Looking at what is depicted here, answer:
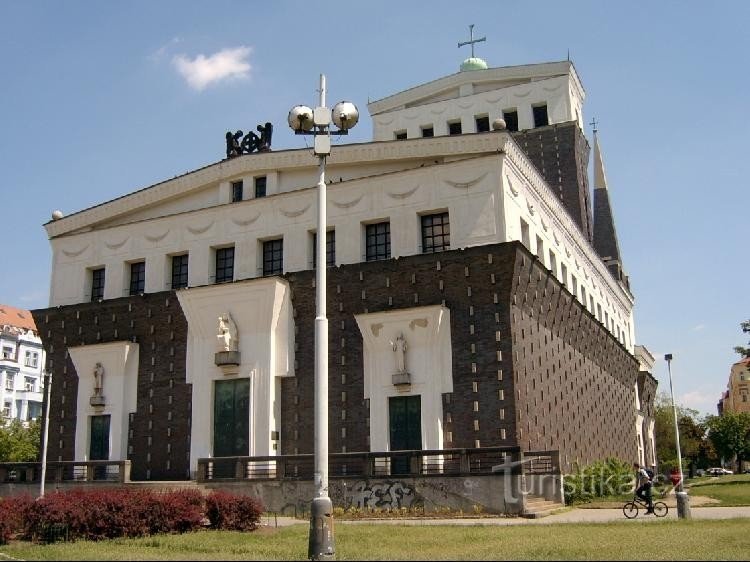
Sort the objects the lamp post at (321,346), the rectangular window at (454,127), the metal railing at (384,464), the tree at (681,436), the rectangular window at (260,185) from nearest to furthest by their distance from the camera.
Result: the lamp post at (321,346) < the metal railing at (384,464) < the rectangular window at (260,185) < the rectangular window at (454,127) < the tree at (681,436)

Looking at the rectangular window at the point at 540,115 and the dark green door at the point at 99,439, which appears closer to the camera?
the dark green door at the point at 99,439

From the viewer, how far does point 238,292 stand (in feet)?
110

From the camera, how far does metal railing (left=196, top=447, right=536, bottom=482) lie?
86.6 ft

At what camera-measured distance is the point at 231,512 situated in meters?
20.8

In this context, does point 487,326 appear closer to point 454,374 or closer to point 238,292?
point 454,374

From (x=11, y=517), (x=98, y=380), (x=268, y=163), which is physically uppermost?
(x=268, y=163)

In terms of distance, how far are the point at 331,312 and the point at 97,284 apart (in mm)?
14233

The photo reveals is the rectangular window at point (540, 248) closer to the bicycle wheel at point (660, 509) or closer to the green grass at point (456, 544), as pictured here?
the bicycle wheel at point (660, 509)

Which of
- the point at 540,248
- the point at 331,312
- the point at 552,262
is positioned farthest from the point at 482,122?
the point at 331,312

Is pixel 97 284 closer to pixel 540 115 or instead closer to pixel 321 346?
pixel 321 346

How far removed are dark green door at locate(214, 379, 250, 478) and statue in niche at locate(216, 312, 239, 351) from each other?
1.49 meters

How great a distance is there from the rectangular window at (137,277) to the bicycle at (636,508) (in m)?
24.7

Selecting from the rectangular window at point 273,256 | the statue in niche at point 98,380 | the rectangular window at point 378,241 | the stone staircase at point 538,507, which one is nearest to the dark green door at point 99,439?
the statue in niche at point 98,380

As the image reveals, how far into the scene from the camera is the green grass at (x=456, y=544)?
15219 millimetres
